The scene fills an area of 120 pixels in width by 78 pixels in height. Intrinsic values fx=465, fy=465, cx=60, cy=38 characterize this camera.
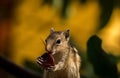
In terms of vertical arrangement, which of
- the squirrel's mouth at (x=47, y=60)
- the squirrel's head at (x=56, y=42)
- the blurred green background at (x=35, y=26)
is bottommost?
the squirrel's mouth at (x=47, y=60)

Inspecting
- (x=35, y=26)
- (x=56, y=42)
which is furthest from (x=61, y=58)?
(x=35, y=26)

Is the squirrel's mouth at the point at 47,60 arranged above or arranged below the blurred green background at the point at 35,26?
below

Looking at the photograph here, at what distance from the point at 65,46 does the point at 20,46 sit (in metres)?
2.10

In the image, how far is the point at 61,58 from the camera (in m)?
0.51

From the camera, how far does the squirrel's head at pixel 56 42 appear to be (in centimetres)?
49

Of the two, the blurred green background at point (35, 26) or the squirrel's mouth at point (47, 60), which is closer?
the squirrel's mouth at point (47, 60)

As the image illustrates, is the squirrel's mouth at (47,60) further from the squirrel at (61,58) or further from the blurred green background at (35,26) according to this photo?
the blurred green background at (35,26)

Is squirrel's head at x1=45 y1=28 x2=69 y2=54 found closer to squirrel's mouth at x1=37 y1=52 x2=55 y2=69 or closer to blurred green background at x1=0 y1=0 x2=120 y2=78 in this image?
squirrel's mouth at x1=37 y1=52 x2=55 y2=69

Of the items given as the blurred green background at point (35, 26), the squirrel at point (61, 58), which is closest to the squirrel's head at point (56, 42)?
the squirrel at point (61, 58)

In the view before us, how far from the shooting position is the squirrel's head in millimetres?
492

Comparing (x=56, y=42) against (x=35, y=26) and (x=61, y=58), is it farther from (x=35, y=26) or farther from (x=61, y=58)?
(x=35, y=26)

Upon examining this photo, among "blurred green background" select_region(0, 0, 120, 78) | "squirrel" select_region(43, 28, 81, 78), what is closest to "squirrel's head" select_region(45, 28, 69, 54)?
"squirrel" select_region(43, 28, 81, 78)

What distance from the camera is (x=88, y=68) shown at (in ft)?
3.82

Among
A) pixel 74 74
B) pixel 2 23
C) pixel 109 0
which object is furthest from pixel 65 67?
pixel 2 23
